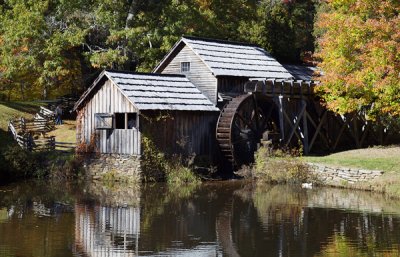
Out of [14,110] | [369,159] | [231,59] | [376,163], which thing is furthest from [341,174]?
[14,110]

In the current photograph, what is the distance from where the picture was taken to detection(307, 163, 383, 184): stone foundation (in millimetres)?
25312

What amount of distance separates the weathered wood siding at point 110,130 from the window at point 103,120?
0.21 m

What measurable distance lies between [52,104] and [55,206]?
24128 mm

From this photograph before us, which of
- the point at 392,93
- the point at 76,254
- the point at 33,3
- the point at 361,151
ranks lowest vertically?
the point at 76,254

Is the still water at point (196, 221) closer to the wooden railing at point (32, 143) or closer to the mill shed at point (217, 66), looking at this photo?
the wooden railing at point (32, 143)

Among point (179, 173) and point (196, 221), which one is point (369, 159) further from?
point (196, 221)

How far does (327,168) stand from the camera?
26.8 metres

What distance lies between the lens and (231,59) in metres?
32.7

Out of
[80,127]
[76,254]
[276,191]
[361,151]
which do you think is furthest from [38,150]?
[76,254]

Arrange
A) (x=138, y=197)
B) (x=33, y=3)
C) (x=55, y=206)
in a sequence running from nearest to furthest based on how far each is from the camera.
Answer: (x=55, y=206)
(x=138, y=197)
(x=33, y=3)

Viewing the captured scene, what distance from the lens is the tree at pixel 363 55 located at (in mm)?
25328

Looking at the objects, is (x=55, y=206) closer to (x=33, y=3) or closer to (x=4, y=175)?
(x=4, y=175)

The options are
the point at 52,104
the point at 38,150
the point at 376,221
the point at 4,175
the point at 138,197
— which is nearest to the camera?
the point at 376,221

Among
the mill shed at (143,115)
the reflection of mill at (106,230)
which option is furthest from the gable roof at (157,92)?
the reflection of mill at (106,230)
